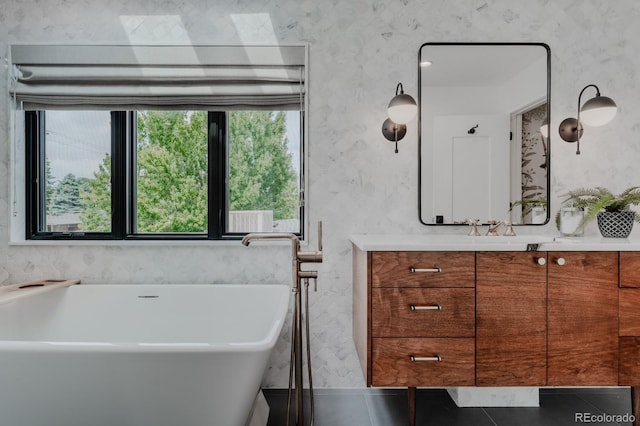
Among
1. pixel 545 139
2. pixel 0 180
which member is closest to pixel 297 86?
pixel 545 139

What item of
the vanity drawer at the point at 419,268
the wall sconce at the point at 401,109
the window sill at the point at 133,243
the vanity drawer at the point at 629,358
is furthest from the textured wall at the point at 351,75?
the vanity drawer at the point at 629,358

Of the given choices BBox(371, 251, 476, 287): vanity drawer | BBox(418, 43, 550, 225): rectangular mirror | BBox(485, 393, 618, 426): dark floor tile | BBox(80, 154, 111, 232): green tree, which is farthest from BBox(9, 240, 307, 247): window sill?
BBox(485, 393, 618, 426): dark floor tile

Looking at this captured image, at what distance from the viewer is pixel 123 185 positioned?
215cm

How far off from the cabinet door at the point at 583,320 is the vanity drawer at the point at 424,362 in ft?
1.11

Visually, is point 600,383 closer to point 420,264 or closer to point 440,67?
point 420,264

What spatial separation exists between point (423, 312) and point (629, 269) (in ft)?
2.79

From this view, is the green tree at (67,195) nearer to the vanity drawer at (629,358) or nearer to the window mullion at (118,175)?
the window mullion at (118,175)

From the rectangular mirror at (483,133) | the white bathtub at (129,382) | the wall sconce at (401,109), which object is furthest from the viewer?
the rectangular mirror at (483,133)

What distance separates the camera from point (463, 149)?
78.0 inches

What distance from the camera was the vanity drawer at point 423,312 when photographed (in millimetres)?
1493

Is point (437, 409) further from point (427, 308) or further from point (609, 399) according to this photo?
point (609, 399)

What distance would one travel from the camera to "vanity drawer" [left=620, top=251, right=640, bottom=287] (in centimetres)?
149


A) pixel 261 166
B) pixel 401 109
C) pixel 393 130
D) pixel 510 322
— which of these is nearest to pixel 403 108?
pixel 401 109
